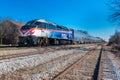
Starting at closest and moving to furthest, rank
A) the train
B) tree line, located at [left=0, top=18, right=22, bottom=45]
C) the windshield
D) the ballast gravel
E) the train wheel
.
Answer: the ballast gravel < the train < the windshield < the train wheel < tree line, located at [left=0, top=18, right=22, bottom=45]

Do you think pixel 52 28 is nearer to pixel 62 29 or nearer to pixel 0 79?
pixel 62 29

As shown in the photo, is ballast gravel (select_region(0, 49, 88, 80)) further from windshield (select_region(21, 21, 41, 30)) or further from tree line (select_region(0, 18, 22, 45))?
tree line (select_region(0, 18, 22, 45))

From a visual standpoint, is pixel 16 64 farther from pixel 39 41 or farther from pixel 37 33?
pixel 39 41

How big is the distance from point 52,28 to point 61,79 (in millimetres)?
22337

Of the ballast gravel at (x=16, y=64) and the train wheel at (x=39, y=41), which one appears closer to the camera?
the ballast gravel at (x=16, y=64)

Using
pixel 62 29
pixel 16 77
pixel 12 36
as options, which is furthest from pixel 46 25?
pixel 12 36

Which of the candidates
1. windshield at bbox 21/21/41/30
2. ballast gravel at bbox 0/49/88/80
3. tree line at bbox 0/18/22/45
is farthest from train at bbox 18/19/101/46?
tree line at bbox 0/18/22/45

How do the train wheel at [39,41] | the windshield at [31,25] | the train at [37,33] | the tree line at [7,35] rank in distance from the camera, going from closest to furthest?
the train at [37,33]
the windshield at [31,25]
the train wheel at [39,41]
the tree line at [7,35]

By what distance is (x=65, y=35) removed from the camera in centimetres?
3531

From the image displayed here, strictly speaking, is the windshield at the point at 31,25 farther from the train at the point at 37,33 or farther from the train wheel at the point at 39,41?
the train wheel at the point at 39,41

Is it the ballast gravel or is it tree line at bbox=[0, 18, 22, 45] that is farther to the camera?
tree line at bbox=[0, 18, 22, 45]

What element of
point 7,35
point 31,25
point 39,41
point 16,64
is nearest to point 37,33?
point 31,25

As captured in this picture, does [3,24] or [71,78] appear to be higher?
[3,24]

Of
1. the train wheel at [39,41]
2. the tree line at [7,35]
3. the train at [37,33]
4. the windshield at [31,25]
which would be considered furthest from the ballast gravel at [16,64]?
the tree line at [7,35]
